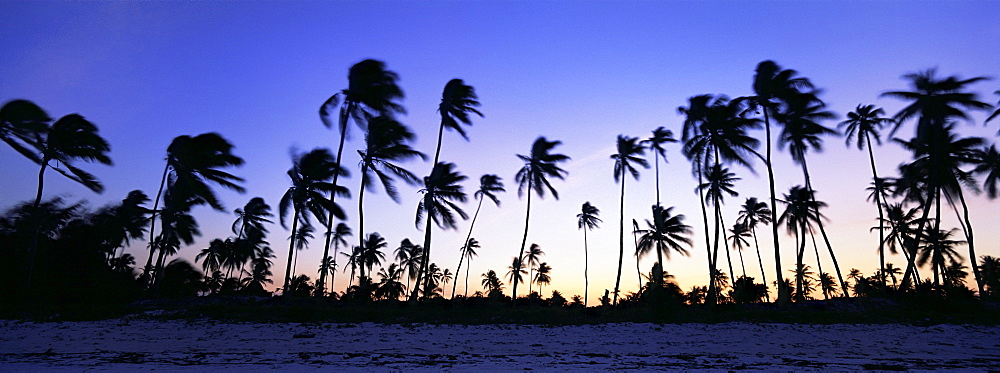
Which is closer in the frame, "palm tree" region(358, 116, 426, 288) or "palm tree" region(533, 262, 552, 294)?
"palm tree" region(358, 116, 426, 288)

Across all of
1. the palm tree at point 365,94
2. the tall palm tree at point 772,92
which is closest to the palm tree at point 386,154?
the palm tree at point 365,94

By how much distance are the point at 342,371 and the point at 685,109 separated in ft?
83.6

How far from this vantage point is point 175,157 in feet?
79.4

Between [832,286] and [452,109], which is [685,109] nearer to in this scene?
[452,109]

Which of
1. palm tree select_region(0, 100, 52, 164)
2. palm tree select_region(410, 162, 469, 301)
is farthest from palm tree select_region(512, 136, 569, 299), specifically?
palm tree select_region(0, 100, 52, 164)

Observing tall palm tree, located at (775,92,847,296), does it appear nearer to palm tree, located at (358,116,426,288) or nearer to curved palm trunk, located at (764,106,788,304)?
curved palm trunk, located at (764,106,788,304)

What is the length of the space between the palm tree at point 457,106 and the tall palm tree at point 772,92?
48.0 ft

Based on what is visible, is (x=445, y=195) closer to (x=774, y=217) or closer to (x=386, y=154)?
(x=386, y=154)

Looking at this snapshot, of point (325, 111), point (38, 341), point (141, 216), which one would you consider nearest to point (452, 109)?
point (325, 111)

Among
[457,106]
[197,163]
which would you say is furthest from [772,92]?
[197,163]

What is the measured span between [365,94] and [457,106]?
17.7 ft

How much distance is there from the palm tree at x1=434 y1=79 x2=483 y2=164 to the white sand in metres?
14.1

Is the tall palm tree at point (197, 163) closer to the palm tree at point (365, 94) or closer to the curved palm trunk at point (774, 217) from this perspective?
the palm tree at point (365, 94)

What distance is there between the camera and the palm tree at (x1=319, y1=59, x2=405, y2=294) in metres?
26.8
